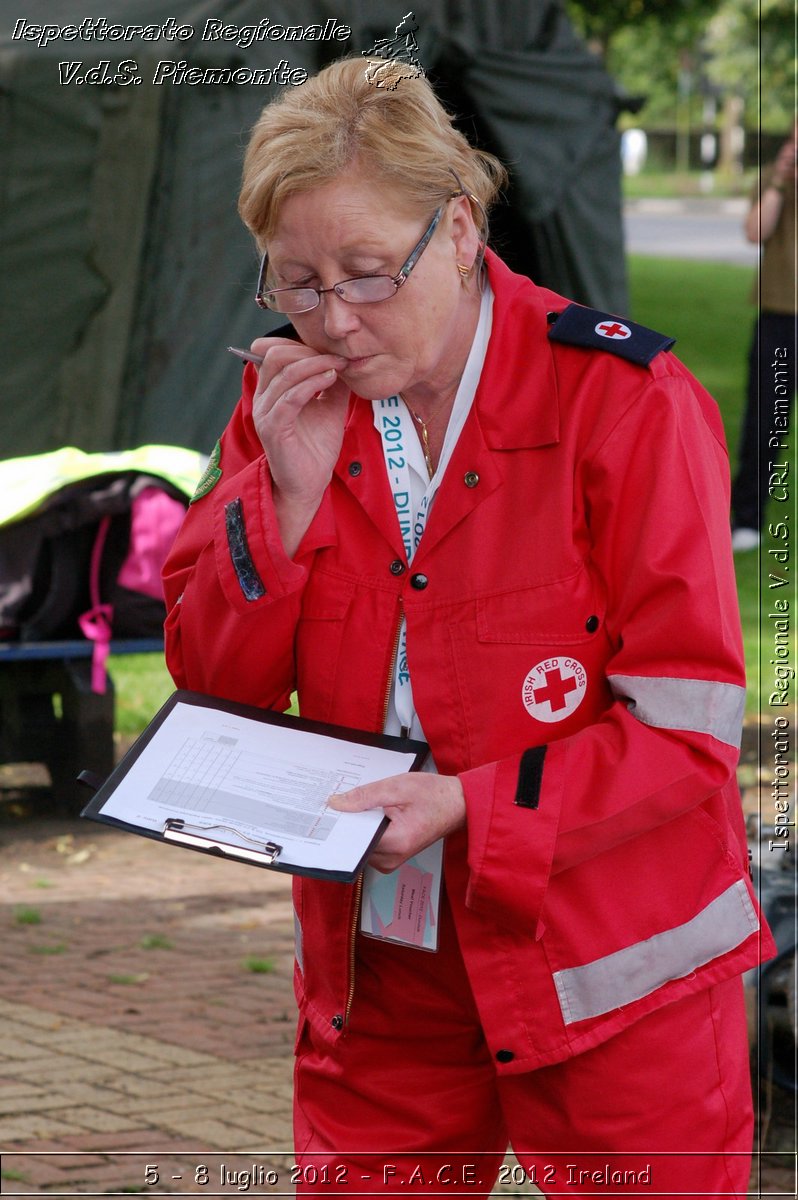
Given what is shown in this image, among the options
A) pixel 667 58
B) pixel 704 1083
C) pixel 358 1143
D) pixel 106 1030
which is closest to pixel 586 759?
pixel 704 1083

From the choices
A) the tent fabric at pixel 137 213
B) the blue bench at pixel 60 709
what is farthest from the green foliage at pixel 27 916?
the tent fabric at pixel 137 213

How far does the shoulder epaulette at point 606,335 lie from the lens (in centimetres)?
202

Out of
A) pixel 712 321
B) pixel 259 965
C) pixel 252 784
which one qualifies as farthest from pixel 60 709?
pixel 712 321

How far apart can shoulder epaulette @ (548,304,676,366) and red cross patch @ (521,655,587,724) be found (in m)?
0.40

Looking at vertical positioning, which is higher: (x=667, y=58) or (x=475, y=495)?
(x=667, y=58)

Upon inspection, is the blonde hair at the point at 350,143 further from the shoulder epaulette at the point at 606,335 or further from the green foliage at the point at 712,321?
the green foliage at the point at 712,321

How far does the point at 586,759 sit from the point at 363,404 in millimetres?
606

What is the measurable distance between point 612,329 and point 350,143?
419mm

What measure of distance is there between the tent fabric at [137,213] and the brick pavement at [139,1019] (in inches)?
93.7

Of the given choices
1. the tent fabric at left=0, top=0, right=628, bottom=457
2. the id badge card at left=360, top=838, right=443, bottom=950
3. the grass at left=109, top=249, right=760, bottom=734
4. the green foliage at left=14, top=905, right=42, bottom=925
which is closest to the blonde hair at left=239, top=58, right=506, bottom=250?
the id badge card at left=360, top=838, right=443, bottom=950

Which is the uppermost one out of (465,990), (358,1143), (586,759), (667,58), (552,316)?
(667,58)

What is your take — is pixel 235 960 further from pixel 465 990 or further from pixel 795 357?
pixel 795 357

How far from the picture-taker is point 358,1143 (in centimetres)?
222

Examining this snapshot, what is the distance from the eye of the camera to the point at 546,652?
2.02 metres
